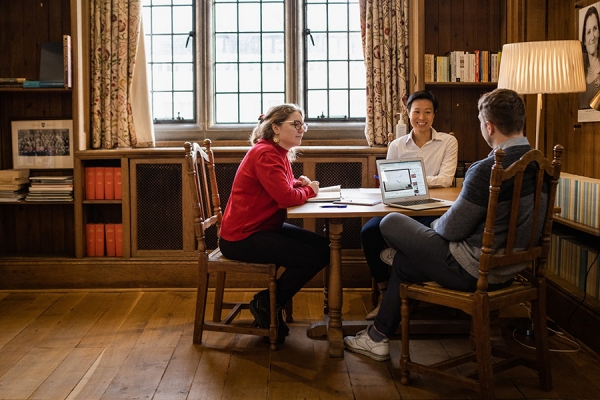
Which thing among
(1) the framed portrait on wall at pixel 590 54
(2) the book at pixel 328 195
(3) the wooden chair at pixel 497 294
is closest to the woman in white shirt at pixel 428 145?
(2) the book at pixel 328 195

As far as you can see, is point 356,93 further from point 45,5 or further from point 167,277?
point 45,5

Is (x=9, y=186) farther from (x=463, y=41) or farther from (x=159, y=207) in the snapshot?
(x=463, y=41)

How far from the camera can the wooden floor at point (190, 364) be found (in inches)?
115

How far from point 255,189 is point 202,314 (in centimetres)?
68

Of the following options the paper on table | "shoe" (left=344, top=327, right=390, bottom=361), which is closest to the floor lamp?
the paper on table

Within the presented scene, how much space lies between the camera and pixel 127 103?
4.91m

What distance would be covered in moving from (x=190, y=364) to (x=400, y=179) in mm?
1328

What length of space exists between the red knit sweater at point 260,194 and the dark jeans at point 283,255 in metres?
0.05

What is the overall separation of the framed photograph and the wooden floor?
1157 millimetres

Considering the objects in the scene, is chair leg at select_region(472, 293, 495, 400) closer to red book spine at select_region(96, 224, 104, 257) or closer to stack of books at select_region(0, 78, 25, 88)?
red book spine at select_region(96, 224, 104, 257)

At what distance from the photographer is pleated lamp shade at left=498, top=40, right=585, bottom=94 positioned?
3646mm

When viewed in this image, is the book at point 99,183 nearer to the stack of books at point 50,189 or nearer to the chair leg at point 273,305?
the stack of books at point 50,189

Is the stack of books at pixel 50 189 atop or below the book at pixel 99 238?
atop

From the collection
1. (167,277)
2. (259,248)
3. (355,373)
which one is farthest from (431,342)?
(167,277)
